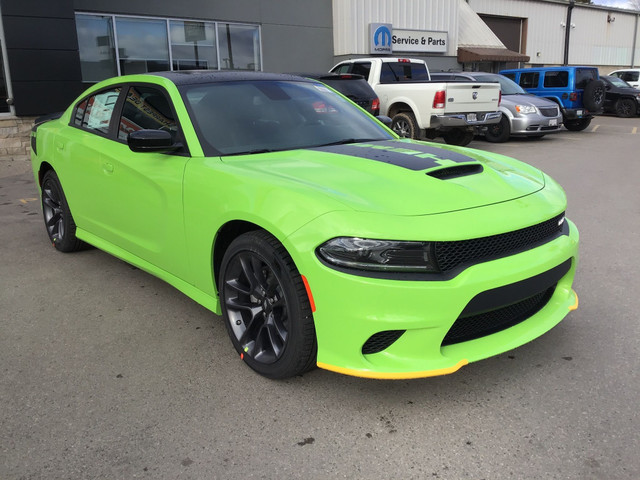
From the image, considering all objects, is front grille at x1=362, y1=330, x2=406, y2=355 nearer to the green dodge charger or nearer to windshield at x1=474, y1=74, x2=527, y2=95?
the green dodge charger

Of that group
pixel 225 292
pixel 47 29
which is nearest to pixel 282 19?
pixel 47 29

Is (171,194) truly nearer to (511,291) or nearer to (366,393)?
(366,393)

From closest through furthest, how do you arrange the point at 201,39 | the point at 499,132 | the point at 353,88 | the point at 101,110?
the point at 101,110 → the point at 353,88 → the point at 499,132 → the point at 201,39

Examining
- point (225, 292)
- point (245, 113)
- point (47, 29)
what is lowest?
point (225, 292)

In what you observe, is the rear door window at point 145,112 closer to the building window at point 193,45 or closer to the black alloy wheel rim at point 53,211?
the black alloy wheel rim at point 53,211

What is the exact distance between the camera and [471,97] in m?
11.7

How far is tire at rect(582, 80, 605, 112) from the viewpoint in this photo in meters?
15.9

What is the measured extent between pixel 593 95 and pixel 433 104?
703 centimetres

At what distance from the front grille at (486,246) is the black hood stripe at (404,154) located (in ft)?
1.99

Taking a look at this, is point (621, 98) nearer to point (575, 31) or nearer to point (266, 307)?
point (575, 31)

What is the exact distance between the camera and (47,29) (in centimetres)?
1188

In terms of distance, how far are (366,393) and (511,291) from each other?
0.87m

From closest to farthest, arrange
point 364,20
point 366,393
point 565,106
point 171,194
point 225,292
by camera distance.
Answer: point 366,393 → point 225,292 → point 171,194 → point 565,106 → point 364,20

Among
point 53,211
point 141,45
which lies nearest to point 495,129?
point 141,45
